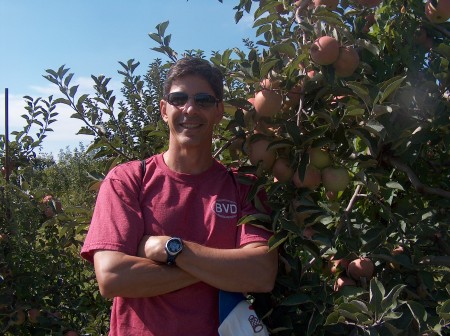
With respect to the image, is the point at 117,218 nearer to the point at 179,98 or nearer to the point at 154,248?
the point at 154,248

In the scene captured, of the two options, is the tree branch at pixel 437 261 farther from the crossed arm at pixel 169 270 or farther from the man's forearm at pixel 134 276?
the man's forearm at pixel 134 276

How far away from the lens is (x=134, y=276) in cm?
154

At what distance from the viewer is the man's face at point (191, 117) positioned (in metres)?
1.75

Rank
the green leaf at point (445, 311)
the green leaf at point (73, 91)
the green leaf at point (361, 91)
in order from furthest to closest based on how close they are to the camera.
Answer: the green leaf at point (73, 91) → the green leaf at point (361, 91) → the green leaf at point (445, 311)

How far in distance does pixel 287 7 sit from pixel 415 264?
0.99m

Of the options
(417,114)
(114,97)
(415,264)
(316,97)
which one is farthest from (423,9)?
(114,97)

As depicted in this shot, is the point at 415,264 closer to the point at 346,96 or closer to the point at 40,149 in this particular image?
the point at 346,96

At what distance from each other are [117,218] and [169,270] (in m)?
0.22

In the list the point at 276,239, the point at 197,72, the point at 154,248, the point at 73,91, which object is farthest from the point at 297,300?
the point at 73,91

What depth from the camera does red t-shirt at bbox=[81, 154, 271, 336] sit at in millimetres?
1602

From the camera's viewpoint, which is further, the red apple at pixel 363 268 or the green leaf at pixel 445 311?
the red apple at pixel 363 268

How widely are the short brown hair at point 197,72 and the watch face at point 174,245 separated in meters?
0.51

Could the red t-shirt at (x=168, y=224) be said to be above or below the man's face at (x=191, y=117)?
below

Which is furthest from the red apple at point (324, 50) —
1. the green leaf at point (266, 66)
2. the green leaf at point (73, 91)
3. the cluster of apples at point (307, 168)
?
the green leaf at point (73, 91)
